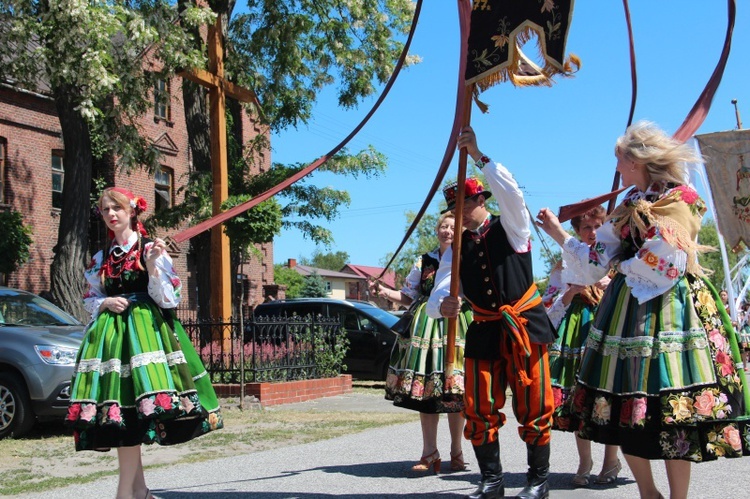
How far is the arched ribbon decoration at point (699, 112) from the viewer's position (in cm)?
446

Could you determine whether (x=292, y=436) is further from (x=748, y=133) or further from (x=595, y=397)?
(x=748, y=133)

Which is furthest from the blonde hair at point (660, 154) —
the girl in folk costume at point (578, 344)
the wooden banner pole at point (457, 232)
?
the girl in folk costume at point (578, 344)

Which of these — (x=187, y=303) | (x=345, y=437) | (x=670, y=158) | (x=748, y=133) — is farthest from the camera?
(x=187, y=303)

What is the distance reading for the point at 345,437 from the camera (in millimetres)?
8102

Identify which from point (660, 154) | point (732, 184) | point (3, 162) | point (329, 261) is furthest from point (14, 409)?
point (329, 261)

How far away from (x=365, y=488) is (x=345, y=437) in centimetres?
263

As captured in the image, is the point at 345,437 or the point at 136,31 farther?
the point at 136,31

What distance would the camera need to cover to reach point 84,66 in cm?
1266

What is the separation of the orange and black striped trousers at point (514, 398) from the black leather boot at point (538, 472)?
1.8 inches

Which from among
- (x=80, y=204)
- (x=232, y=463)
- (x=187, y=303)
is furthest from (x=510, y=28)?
(x=187, y=303)

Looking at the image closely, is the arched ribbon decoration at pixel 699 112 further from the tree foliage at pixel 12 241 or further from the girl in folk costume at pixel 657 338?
the tree foliage at pixel 12 241

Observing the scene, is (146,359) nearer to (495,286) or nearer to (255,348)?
(495,286)

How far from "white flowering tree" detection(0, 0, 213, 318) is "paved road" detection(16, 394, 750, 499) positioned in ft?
26.1

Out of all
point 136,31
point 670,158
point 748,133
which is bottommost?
point 670,158
